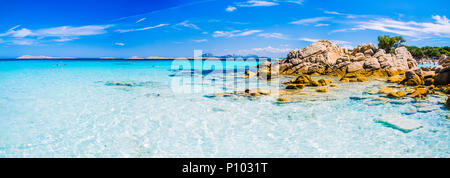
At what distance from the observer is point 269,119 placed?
422 inches

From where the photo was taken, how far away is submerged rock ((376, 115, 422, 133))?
29.8 feet

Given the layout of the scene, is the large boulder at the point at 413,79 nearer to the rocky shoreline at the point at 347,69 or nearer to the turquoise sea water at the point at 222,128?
the rocky shoreline at the point at 347,69

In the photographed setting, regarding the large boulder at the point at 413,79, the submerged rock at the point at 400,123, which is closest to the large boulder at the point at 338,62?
the large boulder at the point at 413,79

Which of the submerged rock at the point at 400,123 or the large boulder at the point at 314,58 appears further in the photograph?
the large boulder at the point at 314,58

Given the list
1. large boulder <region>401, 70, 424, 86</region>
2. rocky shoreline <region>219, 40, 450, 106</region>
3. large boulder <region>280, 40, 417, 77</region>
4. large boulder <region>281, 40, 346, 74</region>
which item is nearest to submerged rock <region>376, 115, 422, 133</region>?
rocky shoreline <region>219, 40, 450, 106</region>

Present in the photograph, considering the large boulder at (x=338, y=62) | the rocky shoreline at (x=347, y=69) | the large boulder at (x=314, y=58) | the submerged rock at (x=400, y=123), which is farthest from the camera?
the large boulder at (x=314, y=58)

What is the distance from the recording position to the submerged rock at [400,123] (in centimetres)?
908

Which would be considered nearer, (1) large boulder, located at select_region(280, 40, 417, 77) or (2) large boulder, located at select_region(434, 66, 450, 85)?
(2) large boulder, located at select_region(434, 66, 450, 85)

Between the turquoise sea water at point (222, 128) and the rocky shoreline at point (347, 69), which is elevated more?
the rocky shoreline at point (347, 69)

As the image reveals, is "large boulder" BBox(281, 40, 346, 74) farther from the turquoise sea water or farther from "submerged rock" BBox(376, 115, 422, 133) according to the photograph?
"submerged rock" BBox(376, 115, 422, 133)

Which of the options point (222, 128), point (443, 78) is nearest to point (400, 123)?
point (222, 128)

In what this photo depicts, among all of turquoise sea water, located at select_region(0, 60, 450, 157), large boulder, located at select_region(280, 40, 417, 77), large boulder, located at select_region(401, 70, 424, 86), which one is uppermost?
large boulder, located at select_region(280, 40, 417, 77)

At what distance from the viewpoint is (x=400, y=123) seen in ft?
31.4
